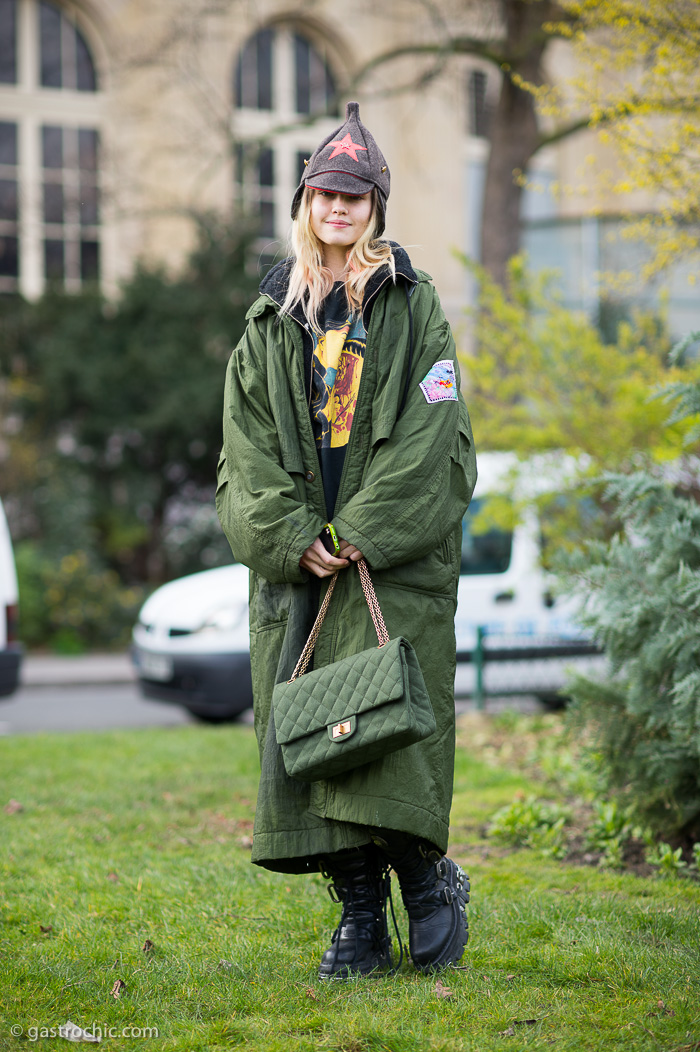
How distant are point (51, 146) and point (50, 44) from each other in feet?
5.56

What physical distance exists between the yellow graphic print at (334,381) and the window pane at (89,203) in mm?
14855

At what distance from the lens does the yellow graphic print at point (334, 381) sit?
282cm

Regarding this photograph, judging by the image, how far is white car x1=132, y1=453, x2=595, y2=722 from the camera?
7.55m

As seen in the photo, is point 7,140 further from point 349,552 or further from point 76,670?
point 349,552

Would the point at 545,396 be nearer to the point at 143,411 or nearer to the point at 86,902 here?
the point at 86,902

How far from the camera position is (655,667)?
12.0 ft

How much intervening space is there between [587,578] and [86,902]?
2.13 metres

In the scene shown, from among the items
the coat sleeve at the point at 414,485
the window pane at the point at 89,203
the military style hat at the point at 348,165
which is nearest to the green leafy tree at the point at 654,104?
the military style hat at the point at 348,165

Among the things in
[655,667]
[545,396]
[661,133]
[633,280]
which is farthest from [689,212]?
[655,667]

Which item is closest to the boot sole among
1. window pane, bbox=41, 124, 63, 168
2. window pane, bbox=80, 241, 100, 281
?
window pane, bbox=80, 241, 100, 281

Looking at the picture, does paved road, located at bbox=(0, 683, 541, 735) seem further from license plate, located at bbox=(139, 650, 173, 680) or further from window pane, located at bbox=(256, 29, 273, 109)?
window pane, located at bbox=(256, 29, 273, 109)

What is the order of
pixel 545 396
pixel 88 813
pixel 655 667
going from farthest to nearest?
1. pixel 545 396
2. pixel 88 813
3. pixel 655 667

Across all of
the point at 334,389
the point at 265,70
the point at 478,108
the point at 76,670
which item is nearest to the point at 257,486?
the point at 334,389

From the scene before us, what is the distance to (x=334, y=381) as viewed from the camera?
2.83 metres
